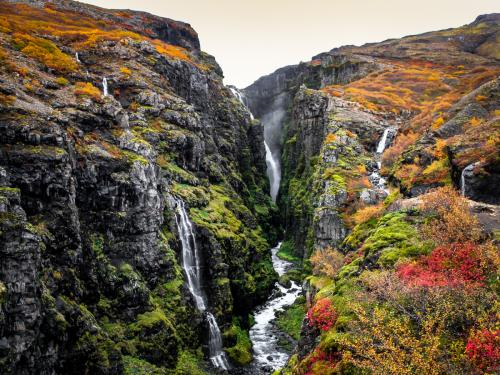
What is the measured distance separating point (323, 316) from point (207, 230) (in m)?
33.1

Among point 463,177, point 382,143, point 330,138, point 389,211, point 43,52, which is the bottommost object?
point 389,211

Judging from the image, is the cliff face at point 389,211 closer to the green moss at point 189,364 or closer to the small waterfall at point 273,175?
the small waterfall at point 273,175

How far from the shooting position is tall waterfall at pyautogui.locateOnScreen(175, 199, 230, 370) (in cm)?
5059

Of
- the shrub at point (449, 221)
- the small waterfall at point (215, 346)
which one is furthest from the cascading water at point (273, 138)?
the shrub at point (449, 221)

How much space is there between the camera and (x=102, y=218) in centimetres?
4531

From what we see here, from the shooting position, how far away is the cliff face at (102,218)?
3116 cm

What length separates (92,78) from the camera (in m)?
69.9

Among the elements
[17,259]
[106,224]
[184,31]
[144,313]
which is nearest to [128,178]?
[106,224]

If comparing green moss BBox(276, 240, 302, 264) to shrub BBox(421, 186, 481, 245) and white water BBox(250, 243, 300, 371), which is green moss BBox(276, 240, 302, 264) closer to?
white water BBox(250, 243, 300, 371)

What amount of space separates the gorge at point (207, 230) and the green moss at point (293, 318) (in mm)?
351

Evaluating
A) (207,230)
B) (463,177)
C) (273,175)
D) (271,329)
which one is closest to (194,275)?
(207,230)

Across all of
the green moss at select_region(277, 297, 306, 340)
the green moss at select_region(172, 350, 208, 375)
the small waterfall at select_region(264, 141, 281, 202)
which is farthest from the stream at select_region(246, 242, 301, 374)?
the small waterfall at select_region(264, 141, 281, 202)

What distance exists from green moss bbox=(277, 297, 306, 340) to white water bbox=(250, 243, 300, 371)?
174cm

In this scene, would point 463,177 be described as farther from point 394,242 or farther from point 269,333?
point 269,333
